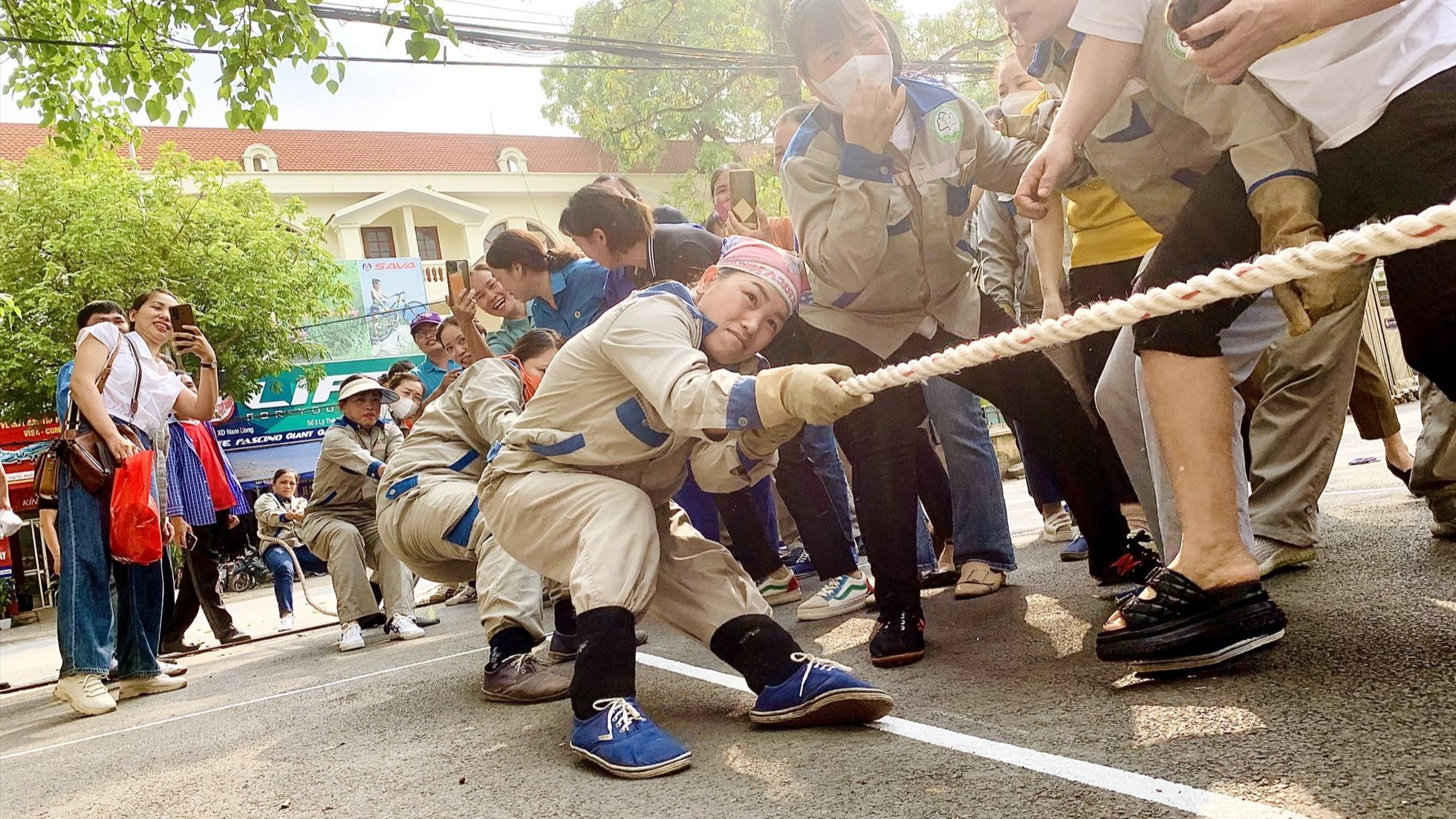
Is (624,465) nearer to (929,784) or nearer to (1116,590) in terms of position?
(929,784)

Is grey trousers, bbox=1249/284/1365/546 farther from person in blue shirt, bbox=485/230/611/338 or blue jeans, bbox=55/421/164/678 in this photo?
blue jeans, bbox=55/421/164/678

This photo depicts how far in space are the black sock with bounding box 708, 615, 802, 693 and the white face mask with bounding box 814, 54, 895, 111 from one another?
1264mm

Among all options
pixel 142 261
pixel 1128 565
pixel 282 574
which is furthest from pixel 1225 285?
pixel 142 261

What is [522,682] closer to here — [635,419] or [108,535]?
[635,419]

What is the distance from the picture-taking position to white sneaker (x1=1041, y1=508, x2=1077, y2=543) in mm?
4469

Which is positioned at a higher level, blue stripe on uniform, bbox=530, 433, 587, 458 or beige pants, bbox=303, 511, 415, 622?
blue stripe on uniform, bbox=530, 433, 587, 458

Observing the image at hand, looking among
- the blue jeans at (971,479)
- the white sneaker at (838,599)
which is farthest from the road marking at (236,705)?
the blue jeans at (971,479)

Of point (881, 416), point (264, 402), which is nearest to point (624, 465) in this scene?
point (881, 416)

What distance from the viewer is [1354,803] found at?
1261 millimetres

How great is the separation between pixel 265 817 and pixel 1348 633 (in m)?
2.21

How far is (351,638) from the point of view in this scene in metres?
5.16

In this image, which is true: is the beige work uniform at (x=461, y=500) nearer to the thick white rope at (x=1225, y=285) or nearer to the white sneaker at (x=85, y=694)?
the white sneaker at (x=85, y=694)

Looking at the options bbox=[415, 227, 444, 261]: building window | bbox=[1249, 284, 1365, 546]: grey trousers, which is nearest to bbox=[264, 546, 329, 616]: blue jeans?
bbox=[1249, 284, 1365, 546]: grey trousers

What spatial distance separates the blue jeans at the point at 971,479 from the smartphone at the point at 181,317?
3.26 metres
